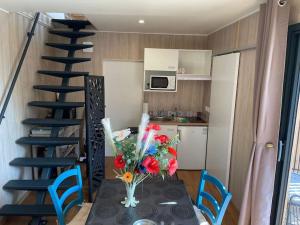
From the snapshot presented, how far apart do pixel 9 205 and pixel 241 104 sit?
297 centimetres

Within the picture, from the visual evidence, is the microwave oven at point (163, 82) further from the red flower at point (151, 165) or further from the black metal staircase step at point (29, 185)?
the red flower at point (151, 165)

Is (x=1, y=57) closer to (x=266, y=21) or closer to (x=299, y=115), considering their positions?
(x=266, y=21)

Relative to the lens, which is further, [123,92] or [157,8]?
[123,92]

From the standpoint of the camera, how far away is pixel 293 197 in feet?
7.76

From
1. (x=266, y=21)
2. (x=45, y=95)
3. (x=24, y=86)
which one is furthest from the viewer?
(x=45, y=95)

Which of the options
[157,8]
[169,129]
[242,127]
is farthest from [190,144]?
[157,8]

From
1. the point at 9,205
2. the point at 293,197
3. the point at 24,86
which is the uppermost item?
the point at 24,86

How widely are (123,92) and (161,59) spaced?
3.51 ft

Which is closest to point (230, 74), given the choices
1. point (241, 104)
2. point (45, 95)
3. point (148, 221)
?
point (241, 104)

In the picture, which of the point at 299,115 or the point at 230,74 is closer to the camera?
the point at 299,115

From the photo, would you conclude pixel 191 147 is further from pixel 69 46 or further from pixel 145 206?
pixel 69 46

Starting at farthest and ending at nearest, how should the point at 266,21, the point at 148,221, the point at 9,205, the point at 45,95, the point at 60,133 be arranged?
1. the point at 45,95
2. the point at 60,133
3. the point at 9,205
4. the point at 266,21
5. the point at 148,221

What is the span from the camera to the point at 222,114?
3.29m

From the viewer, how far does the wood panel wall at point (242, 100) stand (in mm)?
2594
